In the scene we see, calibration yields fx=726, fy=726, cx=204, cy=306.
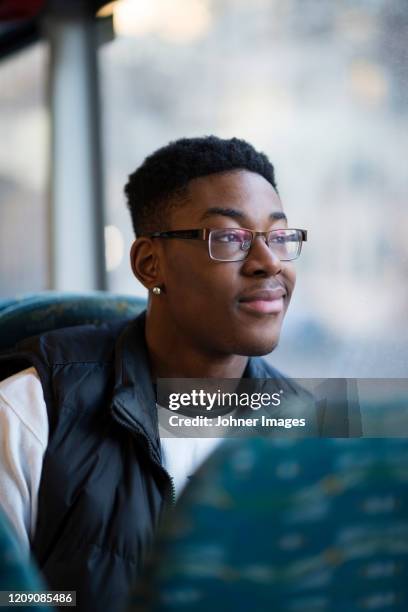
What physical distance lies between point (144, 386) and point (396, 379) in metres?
0.34

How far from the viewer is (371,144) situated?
93cm

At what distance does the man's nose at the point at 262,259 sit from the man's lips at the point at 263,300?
25 mm

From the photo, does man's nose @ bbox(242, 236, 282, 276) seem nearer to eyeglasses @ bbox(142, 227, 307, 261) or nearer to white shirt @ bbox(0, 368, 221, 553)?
eyeglasses @ bbox(142, 227, 307, 261)

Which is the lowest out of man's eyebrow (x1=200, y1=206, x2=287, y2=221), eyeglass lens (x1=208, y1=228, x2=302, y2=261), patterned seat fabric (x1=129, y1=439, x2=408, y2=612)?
patterned seat fabric (x1=129, y1=439, x2=408, y2=612)

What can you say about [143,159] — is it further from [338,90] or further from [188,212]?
[338,90]

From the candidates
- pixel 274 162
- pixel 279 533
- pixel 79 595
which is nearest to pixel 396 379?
pixel 274 162

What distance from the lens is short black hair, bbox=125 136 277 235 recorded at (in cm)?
97

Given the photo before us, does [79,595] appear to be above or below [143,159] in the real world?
below

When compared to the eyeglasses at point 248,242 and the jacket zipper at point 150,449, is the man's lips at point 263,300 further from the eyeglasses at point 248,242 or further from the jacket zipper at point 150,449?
the jacket zipper at point 150,449

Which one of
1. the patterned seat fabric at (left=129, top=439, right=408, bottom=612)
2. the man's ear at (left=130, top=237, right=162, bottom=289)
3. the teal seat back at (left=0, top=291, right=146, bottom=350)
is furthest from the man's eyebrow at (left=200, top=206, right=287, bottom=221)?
the patterned seat fabric at (left=129, top=439, right=408, bottom=612)

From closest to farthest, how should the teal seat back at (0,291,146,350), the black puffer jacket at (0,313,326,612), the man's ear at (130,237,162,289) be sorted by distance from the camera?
the black puffer jacket at (0,313,326,612) → the man's ear at (130,237,162,289) → the teal seat back at (0,291,146,350)

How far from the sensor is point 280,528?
32 centimetres

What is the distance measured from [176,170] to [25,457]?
44cm

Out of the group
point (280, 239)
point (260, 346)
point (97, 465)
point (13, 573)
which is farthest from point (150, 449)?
point (13, 573)
